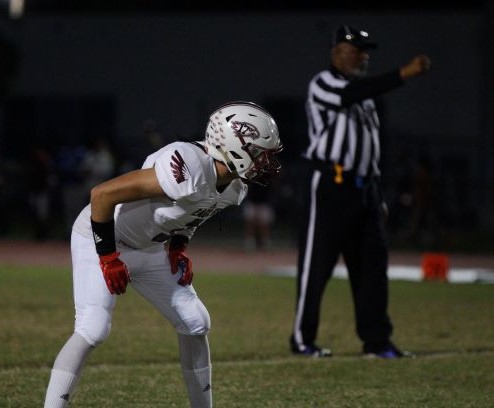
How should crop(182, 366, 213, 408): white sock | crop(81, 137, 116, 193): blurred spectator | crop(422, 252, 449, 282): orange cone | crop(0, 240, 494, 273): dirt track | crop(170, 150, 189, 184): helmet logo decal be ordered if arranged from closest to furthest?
crop(170, 150, 189, 184): helmet logo decal → crop(182, 366, 213, 408): white sock → crop(422, 252, 449, 282): orange cone → crop(0, 240, 494, 273): dirt track → crop(81, 137, 116, 193): blurred spectator

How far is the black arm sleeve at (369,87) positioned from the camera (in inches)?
330

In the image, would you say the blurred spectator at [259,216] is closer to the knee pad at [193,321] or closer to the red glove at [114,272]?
the knee pad at [193,321]

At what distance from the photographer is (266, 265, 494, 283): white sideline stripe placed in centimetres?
1483

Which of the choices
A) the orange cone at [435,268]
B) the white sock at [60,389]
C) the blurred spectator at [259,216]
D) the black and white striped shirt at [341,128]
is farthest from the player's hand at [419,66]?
the blurred spectator at [259,216]

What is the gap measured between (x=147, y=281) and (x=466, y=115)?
23.9 m

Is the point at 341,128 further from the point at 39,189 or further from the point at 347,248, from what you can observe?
the point at 39,189

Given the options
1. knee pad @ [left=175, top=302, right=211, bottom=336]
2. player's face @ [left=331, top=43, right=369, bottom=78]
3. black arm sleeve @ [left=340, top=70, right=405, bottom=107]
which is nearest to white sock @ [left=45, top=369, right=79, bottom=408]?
knee pad @ [left=175, top=302, right=211, bottom=336]

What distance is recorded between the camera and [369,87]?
848 centimetres

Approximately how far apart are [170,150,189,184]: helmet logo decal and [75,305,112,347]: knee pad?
0.75 m

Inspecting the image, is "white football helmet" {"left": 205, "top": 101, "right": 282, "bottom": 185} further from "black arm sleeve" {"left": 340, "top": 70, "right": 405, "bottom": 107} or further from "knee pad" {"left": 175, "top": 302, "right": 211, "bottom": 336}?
"black arm sleeve" {"left": 340, "top": 70, "right": 405, "bottom": 107}

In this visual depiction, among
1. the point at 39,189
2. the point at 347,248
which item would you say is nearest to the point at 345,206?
the point at 347,248

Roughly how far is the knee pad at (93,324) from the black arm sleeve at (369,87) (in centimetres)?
320

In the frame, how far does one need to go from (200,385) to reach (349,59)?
3479mm

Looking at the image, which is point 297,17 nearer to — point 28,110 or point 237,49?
point 237,49
